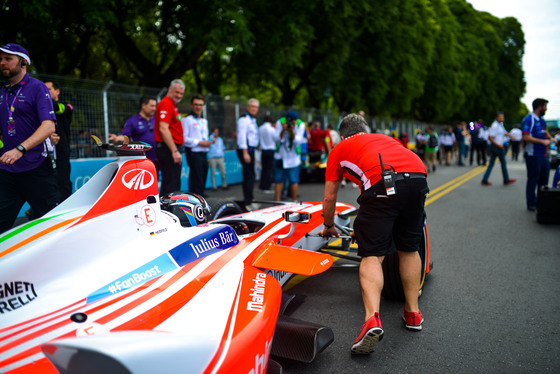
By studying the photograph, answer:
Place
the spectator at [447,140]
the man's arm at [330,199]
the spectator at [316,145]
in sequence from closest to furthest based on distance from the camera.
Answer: the man's arm at [330,199] → the spectator at [316,145] → the spectator at [447,140]

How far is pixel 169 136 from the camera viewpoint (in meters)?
6.02

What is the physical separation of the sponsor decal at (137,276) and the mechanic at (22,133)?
1604 mm

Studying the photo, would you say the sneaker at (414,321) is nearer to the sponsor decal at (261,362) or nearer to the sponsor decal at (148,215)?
the sponsor decal at (261,362)

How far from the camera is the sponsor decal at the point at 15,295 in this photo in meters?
2.02

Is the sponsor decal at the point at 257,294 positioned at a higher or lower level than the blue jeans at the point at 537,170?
lower

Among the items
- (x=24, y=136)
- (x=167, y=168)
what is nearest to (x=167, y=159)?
(x=167, y=168)

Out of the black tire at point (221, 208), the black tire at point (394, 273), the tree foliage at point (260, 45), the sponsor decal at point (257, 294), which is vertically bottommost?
the black tire at point (394, 273)

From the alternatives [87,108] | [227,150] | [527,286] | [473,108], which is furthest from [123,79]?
[473,108]

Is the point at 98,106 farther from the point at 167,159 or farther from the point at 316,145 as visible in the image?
the point at 316,145

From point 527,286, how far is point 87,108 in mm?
8068

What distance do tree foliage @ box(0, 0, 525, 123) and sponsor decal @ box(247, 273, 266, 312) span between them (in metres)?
9.44

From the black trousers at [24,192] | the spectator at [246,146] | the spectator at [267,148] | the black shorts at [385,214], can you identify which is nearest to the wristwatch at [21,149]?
the black trousers at [24,192]

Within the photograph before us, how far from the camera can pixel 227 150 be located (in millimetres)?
12922

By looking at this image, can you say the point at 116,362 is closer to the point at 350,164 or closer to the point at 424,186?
the point at 350,164
